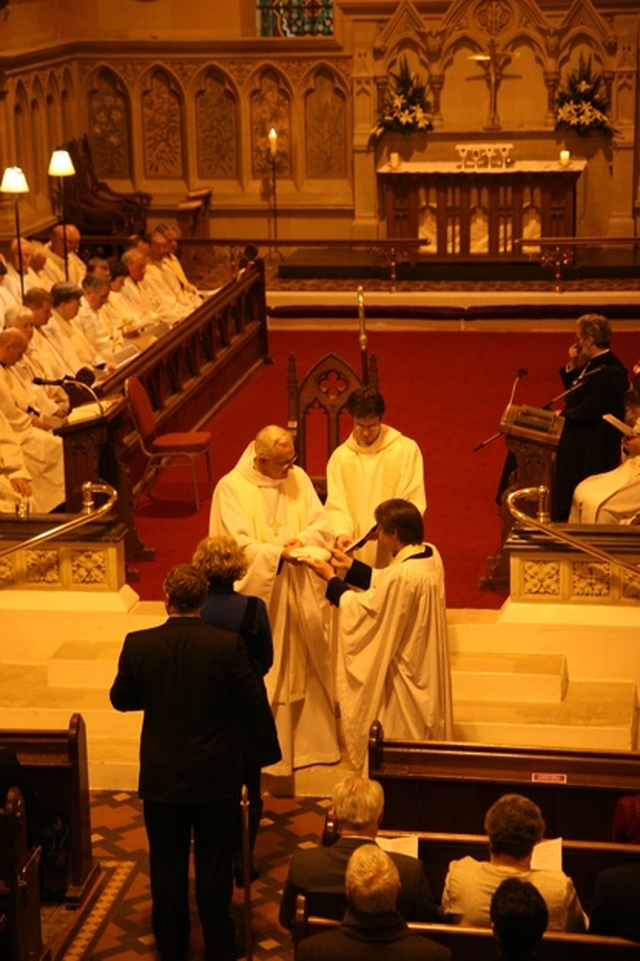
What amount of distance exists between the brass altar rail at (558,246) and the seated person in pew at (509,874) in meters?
12.8

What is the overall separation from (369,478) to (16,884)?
323cm

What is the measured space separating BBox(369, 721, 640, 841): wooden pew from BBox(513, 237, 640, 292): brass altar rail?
11.3m

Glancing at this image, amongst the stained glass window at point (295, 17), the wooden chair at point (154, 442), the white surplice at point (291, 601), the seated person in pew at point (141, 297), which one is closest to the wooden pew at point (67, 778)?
the white surplice at point (291, 601)

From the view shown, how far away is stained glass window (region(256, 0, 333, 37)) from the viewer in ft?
69.4

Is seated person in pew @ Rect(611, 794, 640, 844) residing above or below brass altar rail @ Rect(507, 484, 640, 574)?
below

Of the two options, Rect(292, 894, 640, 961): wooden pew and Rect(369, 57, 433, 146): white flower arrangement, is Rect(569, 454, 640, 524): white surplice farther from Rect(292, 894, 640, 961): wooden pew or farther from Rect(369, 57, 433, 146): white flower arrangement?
Rect(369, 57, 433, 146): white flower arrangement

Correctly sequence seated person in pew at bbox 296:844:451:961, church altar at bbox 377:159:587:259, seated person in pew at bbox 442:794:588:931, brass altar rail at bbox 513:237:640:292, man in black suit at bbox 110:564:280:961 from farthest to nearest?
church altar at bbox 377:159:587:259 → brass altar rail at bbox 513:237:640:292 → man in black suit at bbox 110:564:280:961 → seated person in pew at bbox 442:794:588:931 → seated person in pew at bbox 296:844:451:961

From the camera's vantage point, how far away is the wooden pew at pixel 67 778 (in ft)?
22.3

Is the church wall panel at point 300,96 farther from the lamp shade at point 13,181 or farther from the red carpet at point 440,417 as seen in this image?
the lamp shade at point 13,181

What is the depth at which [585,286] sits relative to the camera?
1803 centimetres

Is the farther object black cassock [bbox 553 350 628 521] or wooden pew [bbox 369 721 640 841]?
black cassock [bbox 553 350 628 521]

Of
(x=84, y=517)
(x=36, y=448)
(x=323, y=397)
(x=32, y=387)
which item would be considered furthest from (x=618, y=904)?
(x=32, y=387)

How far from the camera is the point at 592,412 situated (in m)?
9.59

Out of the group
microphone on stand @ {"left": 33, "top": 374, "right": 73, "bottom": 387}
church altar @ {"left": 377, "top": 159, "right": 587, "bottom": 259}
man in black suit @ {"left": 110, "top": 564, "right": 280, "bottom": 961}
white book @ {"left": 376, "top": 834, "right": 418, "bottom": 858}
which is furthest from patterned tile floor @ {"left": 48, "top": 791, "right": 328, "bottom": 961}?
church altar @ {"left": 377, "top": 159, "right": 587, "bottom": 259}
